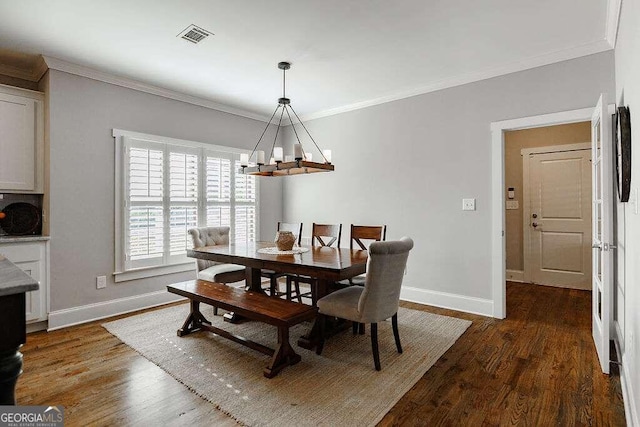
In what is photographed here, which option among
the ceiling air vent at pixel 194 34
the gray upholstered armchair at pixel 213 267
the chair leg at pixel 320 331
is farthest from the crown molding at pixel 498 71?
the chair leg at pixel 320 331

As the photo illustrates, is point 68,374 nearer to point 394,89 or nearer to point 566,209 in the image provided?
point 394,89

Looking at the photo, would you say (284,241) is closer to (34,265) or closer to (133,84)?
(34,265)

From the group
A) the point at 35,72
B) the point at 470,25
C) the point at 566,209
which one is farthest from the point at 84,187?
the point at 566,209

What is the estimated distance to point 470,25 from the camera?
273 cm

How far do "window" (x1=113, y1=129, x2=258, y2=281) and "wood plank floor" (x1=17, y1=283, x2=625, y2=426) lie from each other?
3.40 feet

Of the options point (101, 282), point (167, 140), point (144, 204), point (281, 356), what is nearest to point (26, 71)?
point (167, 140)

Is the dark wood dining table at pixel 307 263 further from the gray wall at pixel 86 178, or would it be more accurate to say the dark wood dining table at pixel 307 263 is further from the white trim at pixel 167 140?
the white trim at pixel 167 140

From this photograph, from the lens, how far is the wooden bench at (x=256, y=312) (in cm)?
234

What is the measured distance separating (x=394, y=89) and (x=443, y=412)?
11.5ft

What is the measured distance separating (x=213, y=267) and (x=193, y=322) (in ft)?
2.60

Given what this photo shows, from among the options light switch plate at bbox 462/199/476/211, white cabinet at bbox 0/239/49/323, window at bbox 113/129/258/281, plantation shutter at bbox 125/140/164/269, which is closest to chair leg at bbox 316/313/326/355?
light switch plate at bbox 462/199/476/211

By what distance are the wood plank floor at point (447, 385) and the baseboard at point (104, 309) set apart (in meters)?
0.16

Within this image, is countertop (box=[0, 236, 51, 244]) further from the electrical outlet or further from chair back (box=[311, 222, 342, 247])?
chair back (box=[311, 222, 342, 247])

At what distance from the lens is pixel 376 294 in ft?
7.68
